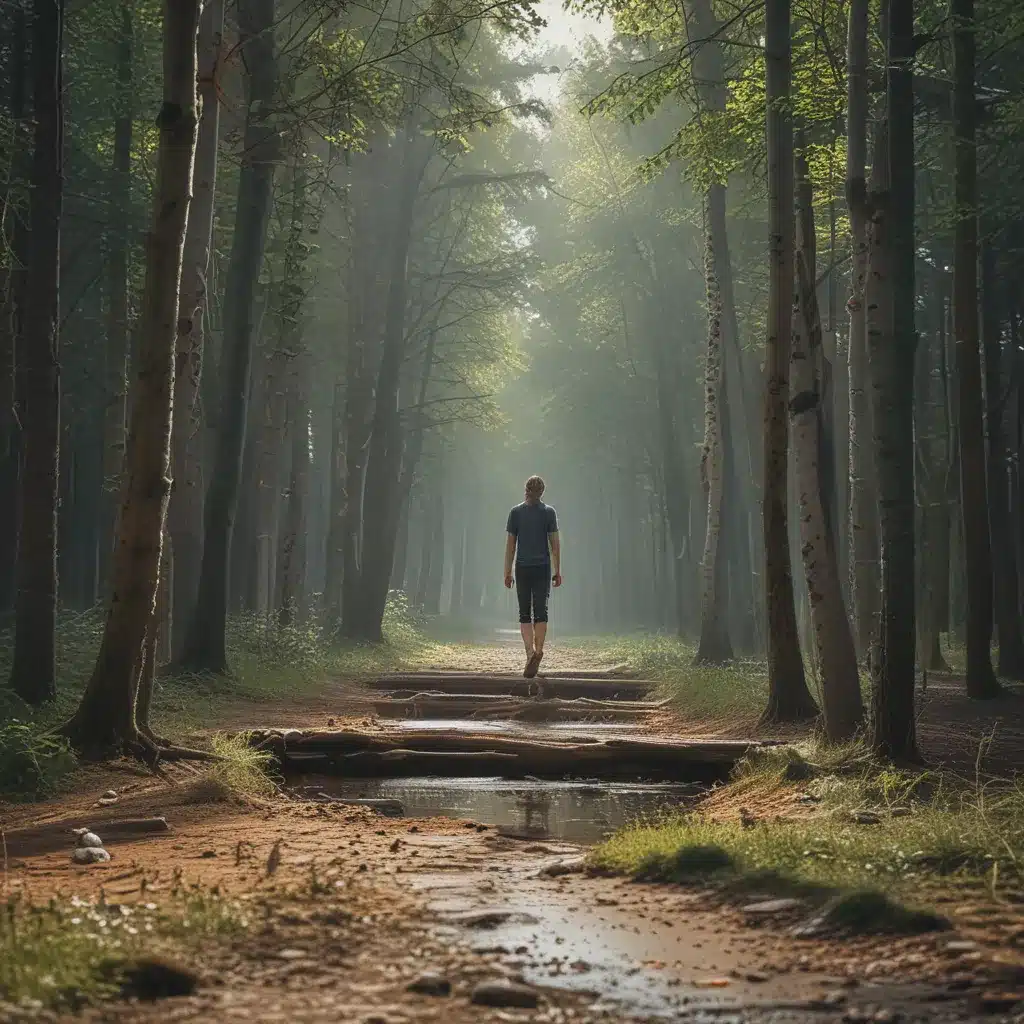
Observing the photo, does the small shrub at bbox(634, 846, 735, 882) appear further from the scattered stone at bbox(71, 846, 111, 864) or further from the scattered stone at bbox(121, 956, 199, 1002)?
the scattered stone at bbox(121, 956, 199, 1002)

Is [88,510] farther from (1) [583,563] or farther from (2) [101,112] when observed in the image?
(1) [583,563]

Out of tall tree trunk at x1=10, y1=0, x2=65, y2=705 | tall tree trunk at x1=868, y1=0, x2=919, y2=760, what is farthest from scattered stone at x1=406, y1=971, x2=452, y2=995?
tall tree trunk at x1=10, y1=0, x2=65, y2=705

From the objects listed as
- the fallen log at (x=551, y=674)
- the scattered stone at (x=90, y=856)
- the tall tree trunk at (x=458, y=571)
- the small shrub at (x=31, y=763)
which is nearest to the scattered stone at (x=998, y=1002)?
the scattered stone at (x=90, y=856)

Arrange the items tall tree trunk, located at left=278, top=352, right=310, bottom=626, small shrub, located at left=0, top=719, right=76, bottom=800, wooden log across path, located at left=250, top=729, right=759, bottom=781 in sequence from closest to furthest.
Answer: small shrub, located at left=0, top=719, right=76, bottom=800
wooden log across path, located at left=250, top=729, right=759, bottom=781
tall tree trunk, located at left=278, top=352, right=310, bottom=626

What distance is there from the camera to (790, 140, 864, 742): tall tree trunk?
9961 millimetres

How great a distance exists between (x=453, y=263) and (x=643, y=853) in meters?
24.3

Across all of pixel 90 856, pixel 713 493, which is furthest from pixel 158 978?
pixel 713 493

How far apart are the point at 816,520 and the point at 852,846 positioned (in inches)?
190

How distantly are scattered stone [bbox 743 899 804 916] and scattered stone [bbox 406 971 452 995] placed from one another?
162cm

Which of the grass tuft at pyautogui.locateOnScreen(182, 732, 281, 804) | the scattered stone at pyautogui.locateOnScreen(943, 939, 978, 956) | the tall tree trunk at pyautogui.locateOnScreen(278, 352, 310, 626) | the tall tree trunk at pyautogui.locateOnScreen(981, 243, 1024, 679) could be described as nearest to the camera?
the scattered stone at pyautogui.locateOnScreen(943, 939, 978, 956)

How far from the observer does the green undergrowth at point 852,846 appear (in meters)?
5.21

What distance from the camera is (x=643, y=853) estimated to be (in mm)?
5961

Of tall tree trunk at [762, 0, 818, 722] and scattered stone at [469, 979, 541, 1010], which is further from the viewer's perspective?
tall tree trunk at [762, 0, 818, 722]

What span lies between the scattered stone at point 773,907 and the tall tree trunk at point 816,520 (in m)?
4.84
